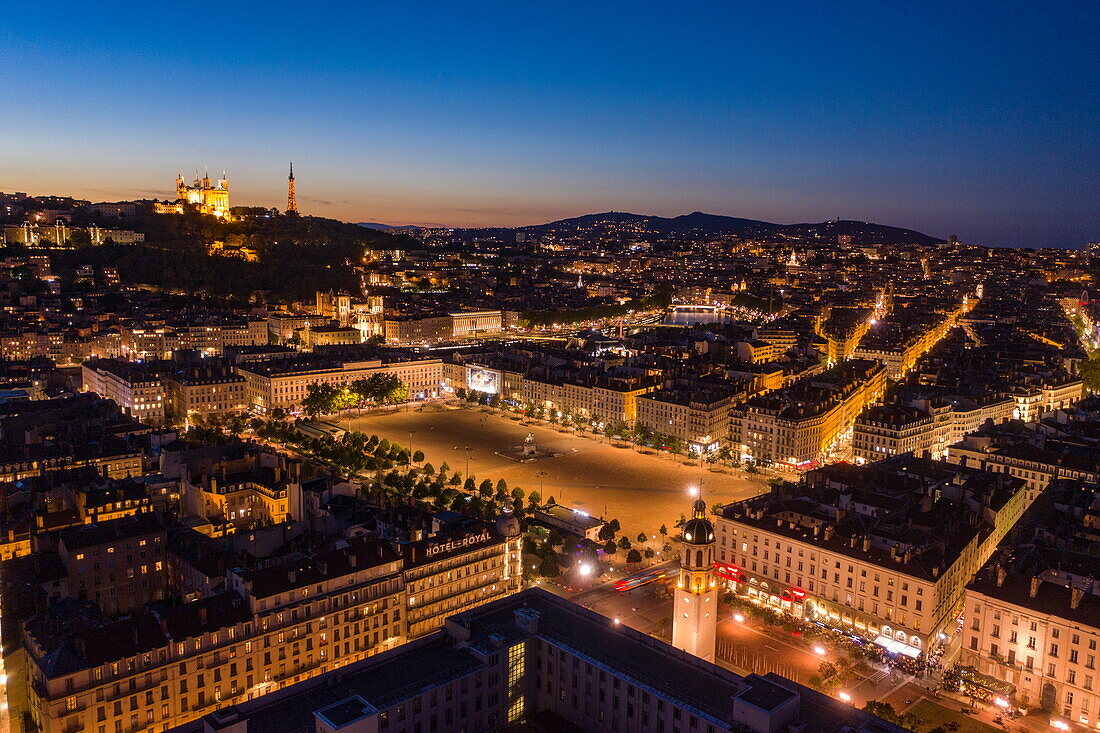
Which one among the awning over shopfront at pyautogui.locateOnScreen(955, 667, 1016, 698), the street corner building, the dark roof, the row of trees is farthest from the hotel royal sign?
the row of trees

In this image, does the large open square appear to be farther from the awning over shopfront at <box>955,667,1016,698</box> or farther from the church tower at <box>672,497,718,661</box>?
the awning over shopfront at <box>955,667,1016,698</box>

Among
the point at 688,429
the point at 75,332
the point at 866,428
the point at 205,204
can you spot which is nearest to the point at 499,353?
the point at 688,429

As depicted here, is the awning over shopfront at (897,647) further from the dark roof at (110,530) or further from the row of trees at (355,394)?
the row of trees at (355,394)

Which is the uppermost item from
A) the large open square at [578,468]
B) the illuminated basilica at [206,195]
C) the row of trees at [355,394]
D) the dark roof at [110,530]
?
the illuminated basilica at [206,195]

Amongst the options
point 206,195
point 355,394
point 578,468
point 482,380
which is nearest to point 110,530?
point 578,468

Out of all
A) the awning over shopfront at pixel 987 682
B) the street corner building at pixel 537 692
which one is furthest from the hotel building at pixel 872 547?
the street corner building at pixel 537 692
